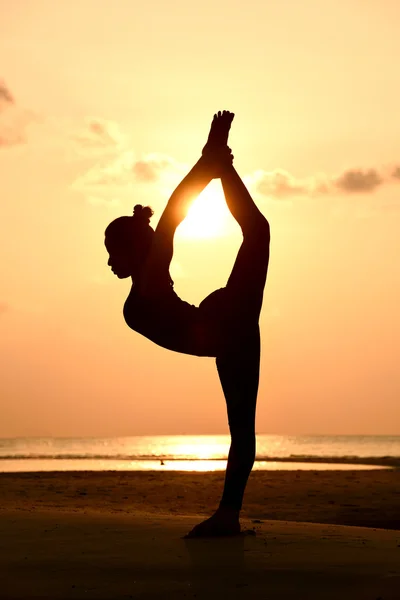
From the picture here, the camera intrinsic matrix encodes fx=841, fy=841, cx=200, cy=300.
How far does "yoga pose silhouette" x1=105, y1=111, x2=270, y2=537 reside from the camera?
6879mm

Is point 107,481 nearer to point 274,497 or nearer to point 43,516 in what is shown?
point 274,497

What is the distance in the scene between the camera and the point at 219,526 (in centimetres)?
700

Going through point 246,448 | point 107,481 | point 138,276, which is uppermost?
point 138,276

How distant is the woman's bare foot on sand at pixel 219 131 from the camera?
7156 millimetres

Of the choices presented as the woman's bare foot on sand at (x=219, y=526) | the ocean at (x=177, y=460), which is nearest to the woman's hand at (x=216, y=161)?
the woman's bare foot on sand at (x=219, y=526)

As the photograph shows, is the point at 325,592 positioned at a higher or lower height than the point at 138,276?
lower

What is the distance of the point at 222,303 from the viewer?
7.05 meters

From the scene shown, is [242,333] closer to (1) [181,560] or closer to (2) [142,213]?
(2) [142,213]

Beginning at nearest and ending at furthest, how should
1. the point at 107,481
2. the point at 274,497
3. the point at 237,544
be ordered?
1. the point at 237,544
2. the point at 274,497
3. the point at 107,481

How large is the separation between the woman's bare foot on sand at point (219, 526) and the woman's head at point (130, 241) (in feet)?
7.05

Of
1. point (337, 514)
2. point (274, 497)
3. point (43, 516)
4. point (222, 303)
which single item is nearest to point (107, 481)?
point (274, 497)

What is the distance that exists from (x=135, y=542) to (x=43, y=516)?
6.02 feet

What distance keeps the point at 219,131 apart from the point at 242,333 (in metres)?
1.74

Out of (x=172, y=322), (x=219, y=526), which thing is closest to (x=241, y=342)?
(x=172, y=322)
